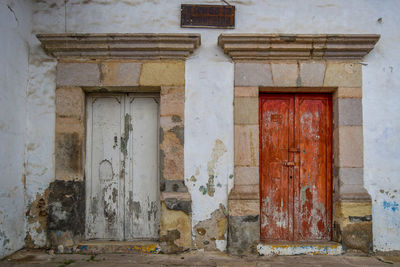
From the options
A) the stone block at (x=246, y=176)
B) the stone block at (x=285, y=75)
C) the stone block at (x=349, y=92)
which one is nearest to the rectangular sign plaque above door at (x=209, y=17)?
the stone block at (x=285, y=75)

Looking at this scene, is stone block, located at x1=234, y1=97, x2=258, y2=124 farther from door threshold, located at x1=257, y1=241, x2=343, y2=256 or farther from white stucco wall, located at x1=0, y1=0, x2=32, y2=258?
white stucco wall, located at x1=0, y1=0, x2=32, y2=258

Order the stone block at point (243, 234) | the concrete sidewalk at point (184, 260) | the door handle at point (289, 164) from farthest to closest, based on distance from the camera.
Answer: the door handle at point (289, 164)
the stone block at point (243, 234)
the concrete sidewalk at point (184, 260)

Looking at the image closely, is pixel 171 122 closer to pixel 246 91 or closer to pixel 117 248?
pixel 246 91

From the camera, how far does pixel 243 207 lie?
385 cm

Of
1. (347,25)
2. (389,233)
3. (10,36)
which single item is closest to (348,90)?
(347,25)

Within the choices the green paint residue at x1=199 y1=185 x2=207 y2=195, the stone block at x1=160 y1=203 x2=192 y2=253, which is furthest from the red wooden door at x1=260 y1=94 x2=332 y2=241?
the stone block at x1=160 y1=203 x2=192 y2=253

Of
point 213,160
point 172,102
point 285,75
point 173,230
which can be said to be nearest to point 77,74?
point 172,102

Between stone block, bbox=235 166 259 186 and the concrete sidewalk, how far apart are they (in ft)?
2.72

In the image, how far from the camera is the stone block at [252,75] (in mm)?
3977

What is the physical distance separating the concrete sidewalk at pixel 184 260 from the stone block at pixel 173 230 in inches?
3.8

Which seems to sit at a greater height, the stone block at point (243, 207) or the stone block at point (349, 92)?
the stone block at point (349, 92)

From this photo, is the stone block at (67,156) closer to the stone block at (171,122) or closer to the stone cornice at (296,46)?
the stone block at (171,122)

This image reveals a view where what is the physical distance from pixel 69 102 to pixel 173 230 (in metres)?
1.92

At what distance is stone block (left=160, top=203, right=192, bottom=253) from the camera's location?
3838 mm
